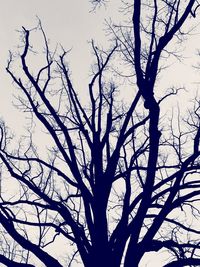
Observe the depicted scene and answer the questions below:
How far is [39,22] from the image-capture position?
36.3 ft

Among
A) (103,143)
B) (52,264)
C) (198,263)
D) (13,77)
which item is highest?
(13,77)

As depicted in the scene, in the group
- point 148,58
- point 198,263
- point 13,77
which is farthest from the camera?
point 13,77

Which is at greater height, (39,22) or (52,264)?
(39,22)

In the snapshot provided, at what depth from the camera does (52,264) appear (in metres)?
8.23

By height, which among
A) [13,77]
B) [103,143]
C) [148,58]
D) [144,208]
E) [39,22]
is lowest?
[144,208]

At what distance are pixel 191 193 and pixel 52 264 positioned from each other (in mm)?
3231

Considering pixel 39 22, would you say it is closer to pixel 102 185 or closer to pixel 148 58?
pixel 148 58

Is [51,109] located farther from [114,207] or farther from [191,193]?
[191,193]

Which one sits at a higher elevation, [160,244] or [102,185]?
[102,185]

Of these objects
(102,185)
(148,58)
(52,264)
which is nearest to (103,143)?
(102,185)

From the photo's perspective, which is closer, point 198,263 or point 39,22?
point 198,263

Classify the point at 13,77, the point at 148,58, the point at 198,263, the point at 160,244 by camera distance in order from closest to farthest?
the point at 198,263, the point at 160,244, the point at 148,58, the point at 13,77

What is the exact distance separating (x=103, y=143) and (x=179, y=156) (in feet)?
6.20

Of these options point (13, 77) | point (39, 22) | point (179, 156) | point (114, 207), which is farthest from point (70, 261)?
point (39, 22)
